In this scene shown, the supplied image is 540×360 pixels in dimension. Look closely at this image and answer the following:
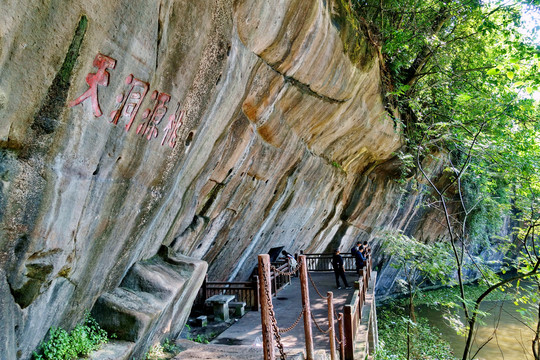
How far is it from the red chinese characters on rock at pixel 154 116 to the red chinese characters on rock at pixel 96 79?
701 millimetres

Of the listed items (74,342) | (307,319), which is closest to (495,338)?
(307,319)

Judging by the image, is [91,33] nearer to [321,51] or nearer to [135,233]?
[135,233]

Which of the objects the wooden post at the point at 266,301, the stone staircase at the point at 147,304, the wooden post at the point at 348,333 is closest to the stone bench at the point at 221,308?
the stone staircase at the point at 147,304

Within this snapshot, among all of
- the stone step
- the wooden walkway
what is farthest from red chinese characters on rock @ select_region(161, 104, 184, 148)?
the wooden walkway

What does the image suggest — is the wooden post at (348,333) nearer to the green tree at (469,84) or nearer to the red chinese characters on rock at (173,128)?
the green tree at (469,84)

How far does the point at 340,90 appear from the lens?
9.16m

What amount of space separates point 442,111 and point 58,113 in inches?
543

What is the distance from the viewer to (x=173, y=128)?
5047 mm

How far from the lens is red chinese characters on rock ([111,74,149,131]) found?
400cm

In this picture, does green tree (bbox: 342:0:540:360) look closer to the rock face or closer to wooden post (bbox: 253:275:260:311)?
the rock face

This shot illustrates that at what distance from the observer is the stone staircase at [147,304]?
495 centimetres

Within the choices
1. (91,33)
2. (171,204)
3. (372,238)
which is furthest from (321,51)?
(372,238)

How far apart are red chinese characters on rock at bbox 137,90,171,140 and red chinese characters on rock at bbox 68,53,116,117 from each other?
0.70 metres

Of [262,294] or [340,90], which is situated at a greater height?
[340,90]
